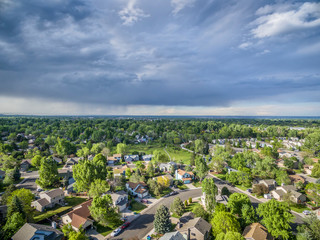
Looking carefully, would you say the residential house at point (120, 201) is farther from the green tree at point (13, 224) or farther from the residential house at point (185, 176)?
the residential house at point (185, 176)

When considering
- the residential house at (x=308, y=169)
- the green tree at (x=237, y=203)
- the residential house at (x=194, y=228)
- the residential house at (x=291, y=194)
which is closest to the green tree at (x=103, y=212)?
the residential house at (x=194, y=228)

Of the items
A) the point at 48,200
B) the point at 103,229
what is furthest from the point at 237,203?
the point at 48,200

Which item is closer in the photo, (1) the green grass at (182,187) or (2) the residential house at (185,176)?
(1) the green grass at (182,187)

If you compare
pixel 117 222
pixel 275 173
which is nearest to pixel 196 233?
pixel 117 222

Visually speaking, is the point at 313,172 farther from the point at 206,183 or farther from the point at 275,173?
the point at 206,183

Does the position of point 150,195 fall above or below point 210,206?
below

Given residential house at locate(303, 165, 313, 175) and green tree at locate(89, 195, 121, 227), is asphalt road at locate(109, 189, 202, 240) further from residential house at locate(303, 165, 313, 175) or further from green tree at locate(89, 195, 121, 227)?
residential house at locate(303, 165, 313, 175)
